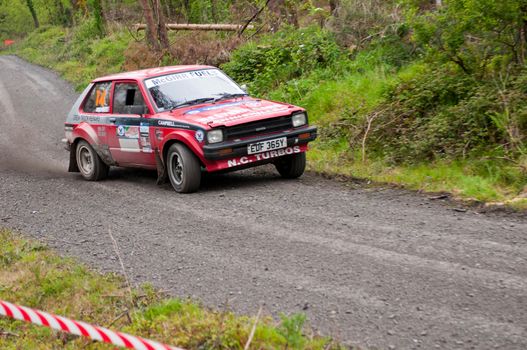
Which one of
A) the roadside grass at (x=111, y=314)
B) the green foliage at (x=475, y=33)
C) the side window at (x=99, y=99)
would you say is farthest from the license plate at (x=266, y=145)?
the roadside grass at (x=111, y=314)

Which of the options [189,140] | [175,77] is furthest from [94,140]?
[189,140]

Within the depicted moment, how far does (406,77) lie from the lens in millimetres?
12266

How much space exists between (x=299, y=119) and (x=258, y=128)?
0.73 m

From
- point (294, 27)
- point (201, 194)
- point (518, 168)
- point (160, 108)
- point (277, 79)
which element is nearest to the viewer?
point (518, 168)

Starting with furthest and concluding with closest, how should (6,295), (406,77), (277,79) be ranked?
(277,79) → (406,77) → (6,295)

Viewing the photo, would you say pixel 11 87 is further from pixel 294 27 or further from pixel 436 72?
pixel 436 72

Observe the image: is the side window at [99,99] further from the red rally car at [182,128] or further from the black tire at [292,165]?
the black tire at [292,165]

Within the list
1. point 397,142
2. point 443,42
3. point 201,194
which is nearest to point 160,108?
point 201,194

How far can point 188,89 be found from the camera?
1055 centimetres

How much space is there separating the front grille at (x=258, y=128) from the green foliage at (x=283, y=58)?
232 inches

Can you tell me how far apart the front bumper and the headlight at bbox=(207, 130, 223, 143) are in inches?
2.6

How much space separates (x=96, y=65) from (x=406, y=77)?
59.4 ft

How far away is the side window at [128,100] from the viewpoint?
10.5 metres

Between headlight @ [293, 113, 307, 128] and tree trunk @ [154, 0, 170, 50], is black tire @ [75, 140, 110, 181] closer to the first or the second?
headlight @ [293, 113, 307, 128]
